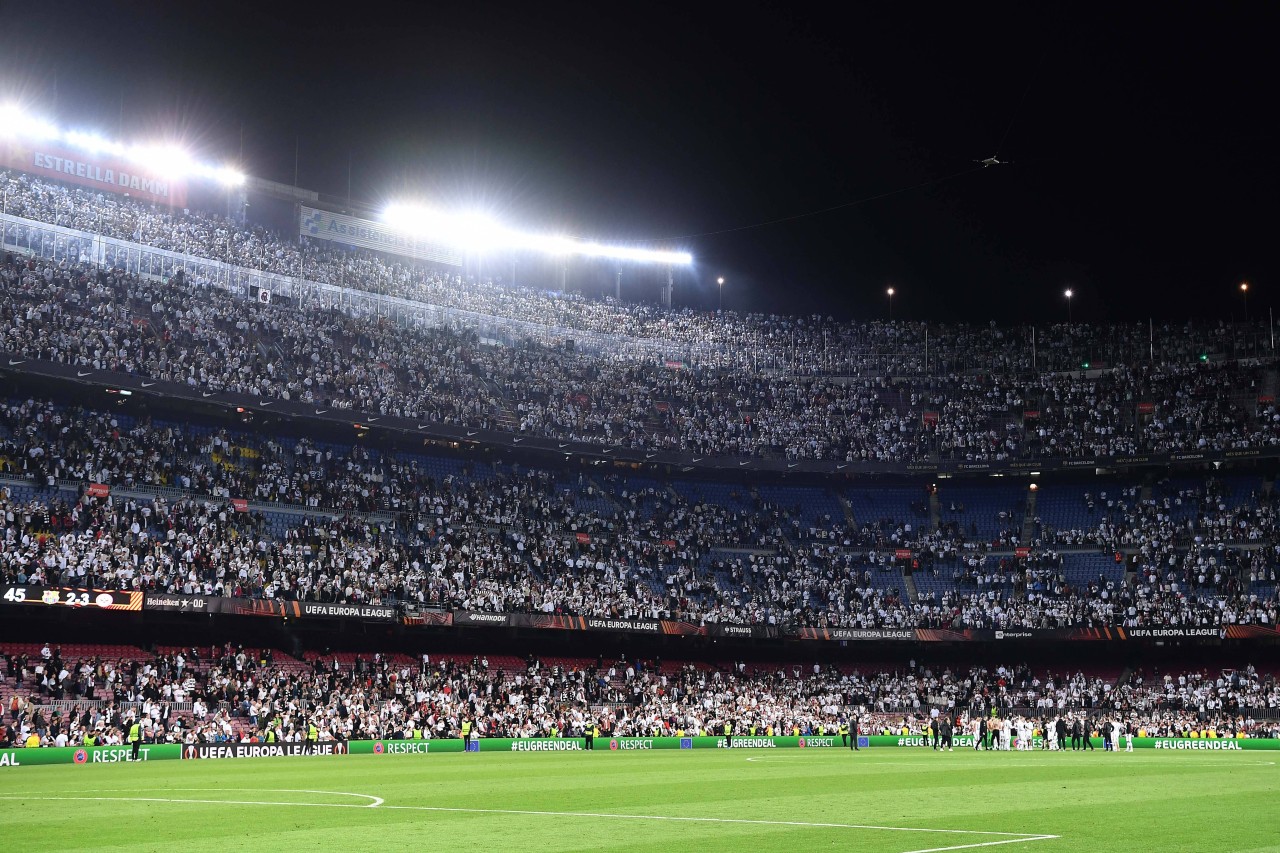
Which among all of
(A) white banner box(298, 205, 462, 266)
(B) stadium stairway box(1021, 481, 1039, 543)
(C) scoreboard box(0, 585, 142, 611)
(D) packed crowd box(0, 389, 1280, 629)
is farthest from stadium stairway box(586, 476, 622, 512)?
(C) scoreboard box(0, 585, 142, 611)

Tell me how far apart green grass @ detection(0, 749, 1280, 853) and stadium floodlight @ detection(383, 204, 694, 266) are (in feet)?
176

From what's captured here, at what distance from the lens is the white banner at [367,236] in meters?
80.4

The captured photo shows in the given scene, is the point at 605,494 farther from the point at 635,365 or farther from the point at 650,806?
the point at 650,806

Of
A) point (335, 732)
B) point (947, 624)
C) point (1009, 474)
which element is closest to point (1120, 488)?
point (1009, 474)

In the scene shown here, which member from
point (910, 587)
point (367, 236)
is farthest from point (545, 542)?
point (367, 236)

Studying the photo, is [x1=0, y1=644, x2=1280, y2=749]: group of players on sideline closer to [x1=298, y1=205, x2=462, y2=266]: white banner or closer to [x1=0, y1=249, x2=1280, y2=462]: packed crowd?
[x1=0, y1=249, x2=1280, y2=462]: packed crowd

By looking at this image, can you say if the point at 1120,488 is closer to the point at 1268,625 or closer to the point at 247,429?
the point at 1268,625

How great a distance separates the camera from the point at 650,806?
813 inches

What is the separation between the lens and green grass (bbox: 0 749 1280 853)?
1503cm

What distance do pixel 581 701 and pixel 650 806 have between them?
3585 centimetres

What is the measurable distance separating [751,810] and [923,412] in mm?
62395

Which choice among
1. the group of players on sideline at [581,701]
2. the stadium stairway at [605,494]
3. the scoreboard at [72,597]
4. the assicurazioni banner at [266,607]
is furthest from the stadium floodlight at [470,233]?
the scoreboard at [72,597]

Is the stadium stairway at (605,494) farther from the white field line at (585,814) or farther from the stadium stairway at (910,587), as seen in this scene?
the white field line at (585,814)

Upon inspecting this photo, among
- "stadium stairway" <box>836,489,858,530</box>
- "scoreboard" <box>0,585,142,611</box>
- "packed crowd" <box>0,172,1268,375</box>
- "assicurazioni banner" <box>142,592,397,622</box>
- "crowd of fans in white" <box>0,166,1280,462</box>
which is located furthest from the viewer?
"stadium stairway" <box>836,489,858,530</box>
